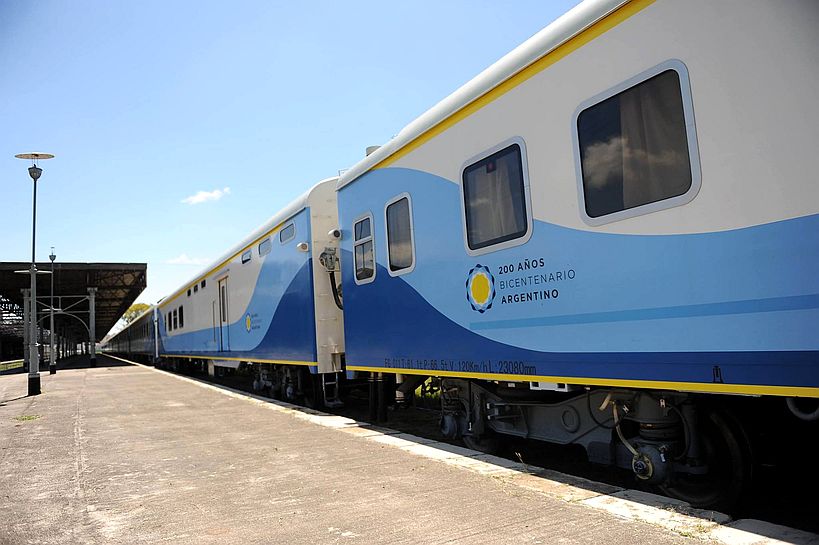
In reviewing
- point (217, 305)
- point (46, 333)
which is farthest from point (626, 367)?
point (46, 333)

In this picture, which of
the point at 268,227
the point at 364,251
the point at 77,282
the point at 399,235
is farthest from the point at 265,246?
the point at 77,282

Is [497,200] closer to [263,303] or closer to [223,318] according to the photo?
[263,303]

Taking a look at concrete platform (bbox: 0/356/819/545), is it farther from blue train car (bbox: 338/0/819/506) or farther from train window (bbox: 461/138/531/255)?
train window (bbox: 461/138/531/255)

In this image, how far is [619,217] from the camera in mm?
4195

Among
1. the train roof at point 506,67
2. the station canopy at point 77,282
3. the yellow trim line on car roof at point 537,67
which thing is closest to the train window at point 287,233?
the train roof at point 506,67

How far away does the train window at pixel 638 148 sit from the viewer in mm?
3797

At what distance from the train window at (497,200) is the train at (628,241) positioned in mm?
18

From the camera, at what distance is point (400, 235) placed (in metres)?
7.02

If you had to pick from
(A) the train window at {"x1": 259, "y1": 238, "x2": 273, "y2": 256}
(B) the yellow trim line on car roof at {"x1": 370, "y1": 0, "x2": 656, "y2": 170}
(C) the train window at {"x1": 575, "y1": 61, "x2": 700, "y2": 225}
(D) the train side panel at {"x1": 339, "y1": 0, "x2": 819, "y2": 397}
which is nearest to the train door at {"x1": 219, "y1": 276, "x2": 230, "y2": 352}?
(A) the train window at {"x1": 259, "y1": 238, "x2": 273, "y2": 256}

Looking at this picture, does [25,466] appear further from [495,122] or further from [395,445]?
[495,122]

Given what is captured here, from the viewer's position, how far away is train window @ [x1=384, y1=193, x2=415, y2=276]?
6789 mm

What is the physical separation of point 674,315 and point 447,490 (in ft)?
6.74

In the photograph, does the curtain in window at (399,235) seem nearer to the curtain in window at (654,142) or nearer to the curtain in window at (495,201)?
the curtain in window at (495,201)

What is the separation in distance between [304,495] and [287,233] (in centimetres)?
650
